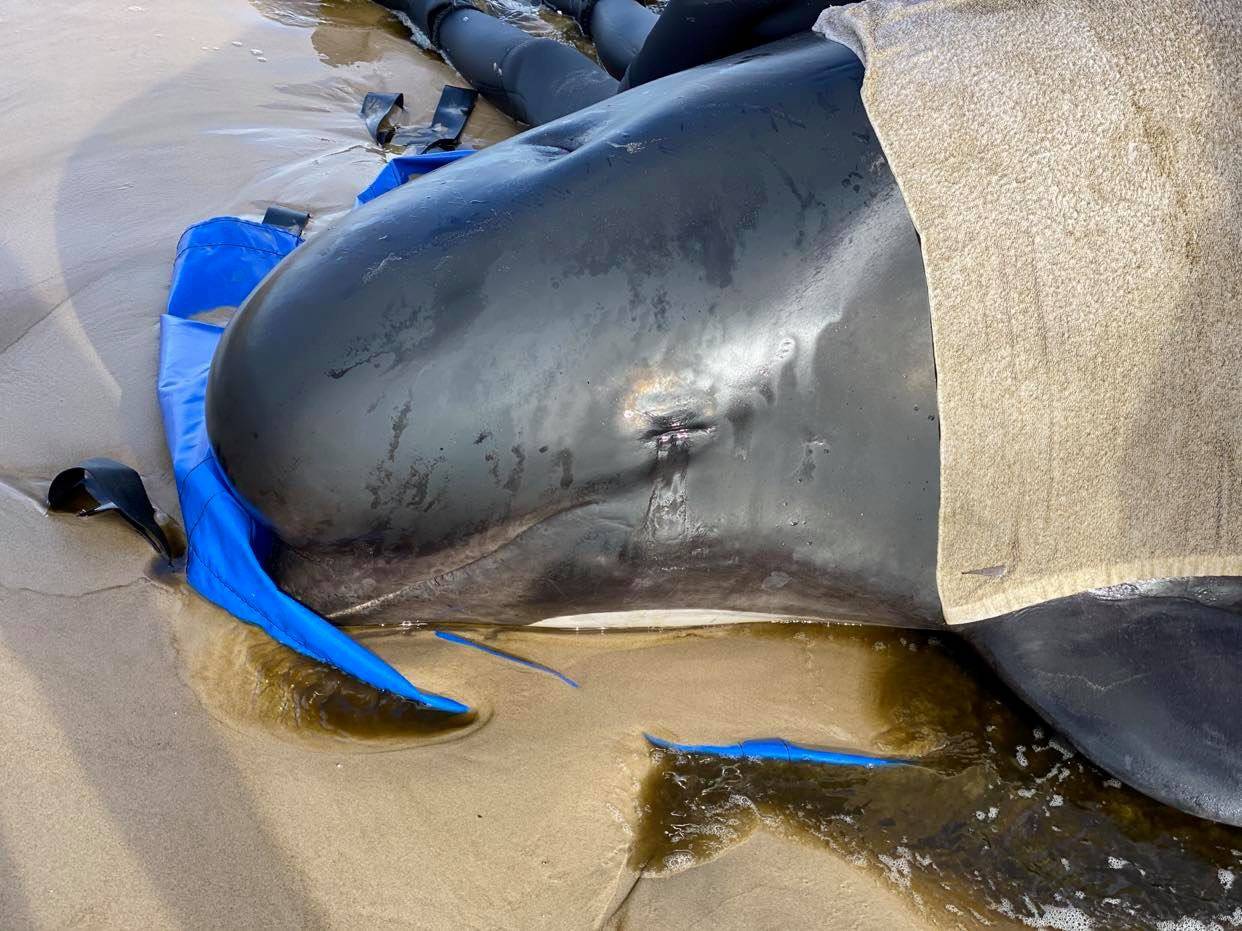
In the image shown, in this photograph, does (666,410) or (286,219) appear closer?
(666,410)

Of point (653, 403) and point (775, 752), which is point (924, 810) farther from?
point (653, 403)

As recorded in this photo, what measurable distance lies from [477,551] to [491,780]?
42cm

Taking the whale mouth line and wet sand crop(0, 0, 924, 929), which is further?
the whale mouth line

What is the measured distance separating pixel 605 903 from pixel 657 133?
1.39m

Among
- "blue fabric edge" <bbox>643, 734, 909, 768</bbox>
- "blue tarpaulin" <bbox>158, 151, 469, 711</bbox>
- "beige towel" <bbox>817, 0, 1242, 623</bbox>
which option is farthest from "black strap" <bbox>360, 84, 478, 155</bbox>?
"blue fabric edge" <bbox>643, 734, 909, 768</bbox>

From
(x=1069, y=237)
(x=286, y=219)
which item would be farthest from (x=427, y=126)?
(x=1069, y=237)

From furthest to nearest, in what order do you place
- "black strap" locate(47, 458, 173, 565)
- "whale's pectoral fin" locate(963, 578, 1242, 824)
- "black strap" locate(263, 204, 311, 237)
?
"black strap" locate(263, 204, 311, 237) → "black strap" locate(47, 458, 173, 565) → "whale's pectoral fin" locate(963, 578, 1242, 824)

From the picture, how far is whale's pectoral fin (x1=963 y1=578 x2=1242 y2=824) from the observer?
2072mm

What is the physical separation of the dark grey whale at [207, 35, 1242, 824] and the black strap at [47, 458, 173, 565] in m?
0.31

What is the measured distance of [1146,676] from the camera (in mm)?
2145

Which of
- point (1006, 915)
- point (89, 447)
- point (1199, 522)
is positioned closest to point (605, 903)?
point (1006, 915)

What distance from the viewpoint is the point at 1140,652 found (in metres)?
2.17

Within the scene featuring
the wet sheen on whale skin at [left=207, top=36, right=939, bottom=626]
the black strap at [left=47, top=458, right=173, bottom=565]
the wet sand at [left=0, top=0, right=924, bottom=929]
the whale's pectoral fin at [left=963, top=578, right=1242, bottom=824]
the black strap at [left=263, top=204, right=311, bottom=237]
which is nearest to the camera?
the wet sand at [left=0, top=0, right=924, bottom=929]

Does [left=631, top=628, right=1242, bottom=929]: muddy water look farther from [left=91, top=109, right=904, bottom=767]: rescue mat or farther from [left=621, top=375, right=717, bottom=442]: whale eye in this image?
[left=621, top=375, right=717, bottom=442]: whale eye
